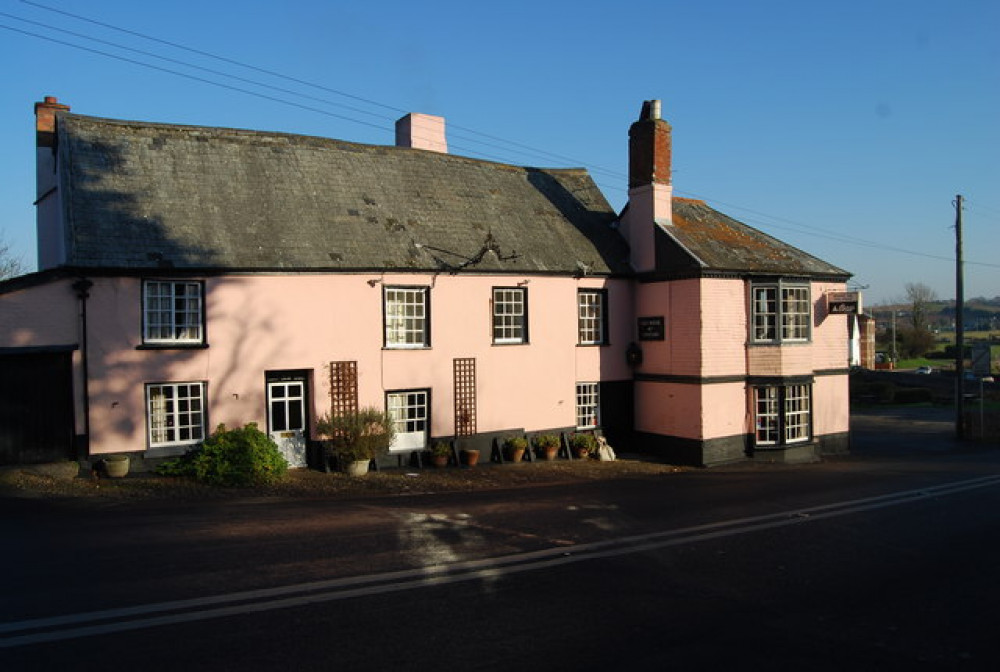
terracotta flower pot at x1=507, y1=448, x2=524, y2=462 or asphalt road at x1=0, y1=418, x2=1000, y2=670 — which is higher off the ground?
asphalt road at x1=0, y1=418, x2=1000, y2=670

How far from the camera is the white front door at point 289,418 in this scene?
1797 centimetres

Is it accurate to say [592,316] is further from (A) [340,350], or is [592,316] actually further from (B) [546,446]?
(A) [340,350]

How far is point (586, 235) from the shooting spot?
76.9ft

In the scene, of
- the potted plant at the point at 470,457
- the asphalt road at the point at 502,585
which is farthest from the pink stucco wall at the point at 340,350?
the asphalt road at the point at 502,585

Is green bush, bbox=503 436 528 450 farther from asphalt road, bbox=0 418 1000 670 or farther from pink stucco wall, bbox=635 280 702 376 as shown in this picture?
asphalt road, bbox=0 418 1000 670

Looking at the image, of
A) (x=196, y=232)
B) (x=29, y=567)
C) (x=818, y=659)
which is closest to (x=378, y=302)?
(x=196, y=232)

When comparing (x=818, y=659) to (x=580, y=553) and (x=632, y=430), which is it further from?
(x=632, y=430)

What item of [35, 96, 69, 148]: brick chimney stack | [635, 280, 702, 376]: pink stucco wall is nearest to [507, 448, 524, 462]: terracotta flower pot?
[635, 280, 702, 376]: pink stucco wall

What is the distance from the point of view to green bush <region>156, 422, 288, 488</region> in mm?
15727

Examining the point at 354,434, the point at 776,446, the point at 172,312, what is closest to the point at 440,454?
the point at 354,434

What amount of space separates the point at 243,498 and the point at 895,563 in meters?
11.4

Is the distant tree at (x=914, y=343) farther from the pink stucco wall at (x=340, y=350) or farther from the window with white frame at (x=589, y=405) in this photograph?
the window with white frame at (x=589, y=405)

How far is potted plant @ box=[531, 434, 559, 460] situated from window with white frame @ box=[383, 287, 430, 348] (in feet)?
14.6

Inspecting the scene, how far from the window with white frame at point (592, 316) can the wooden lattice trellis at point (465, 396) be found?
3998 millimetres
